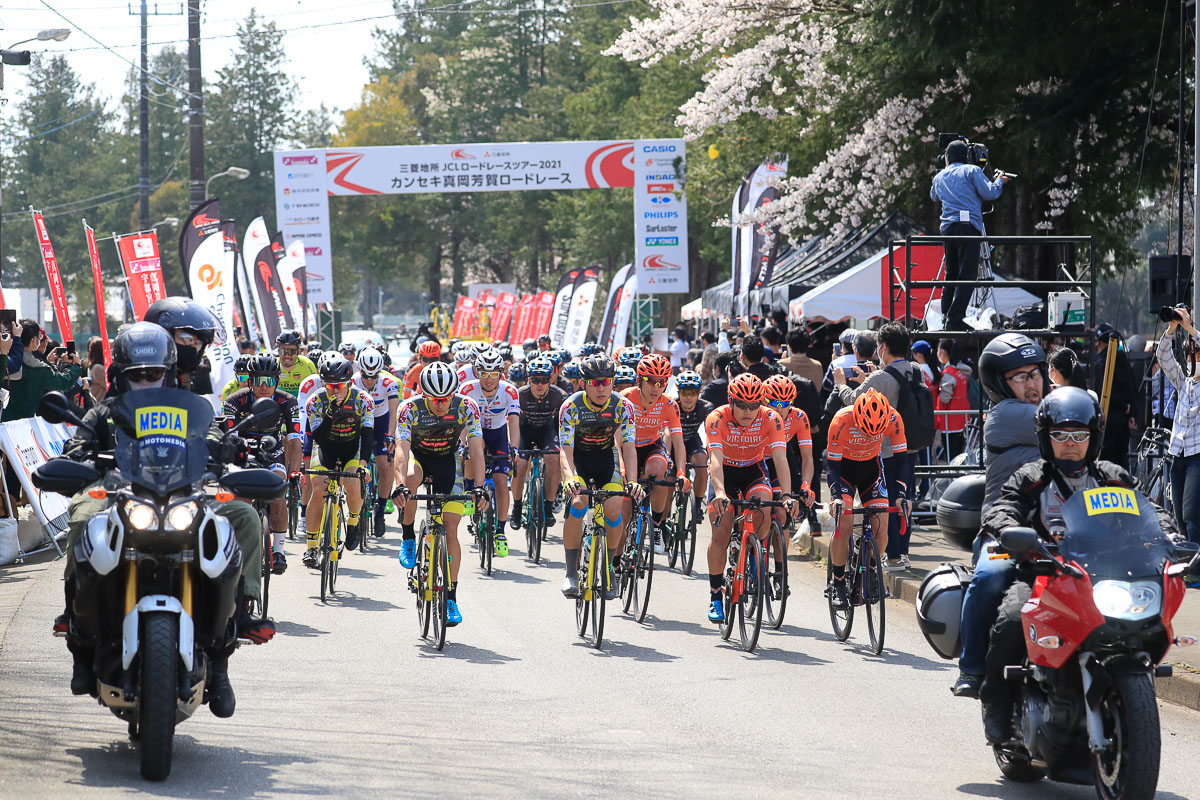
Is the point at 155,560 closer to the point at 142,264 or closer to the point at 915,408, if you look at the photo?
the point at 915,408

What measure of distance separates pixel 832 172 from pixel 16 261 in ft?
255

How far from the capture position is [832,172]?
25656 millimetres

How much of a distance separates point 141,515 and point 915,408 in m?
8.11

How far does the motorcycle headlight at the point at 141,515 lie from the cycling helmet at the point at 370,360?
838cm

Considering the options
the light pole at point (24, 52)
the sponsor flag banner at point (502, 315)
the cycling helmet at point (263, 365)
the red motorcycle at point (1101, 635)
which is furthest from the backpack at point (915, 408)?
the sponsor flag banner at point (502, 315)

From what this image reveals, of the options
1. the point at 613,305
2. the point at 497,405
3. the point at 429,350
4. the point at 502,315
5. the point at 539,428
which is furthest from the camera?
the point at 502,315

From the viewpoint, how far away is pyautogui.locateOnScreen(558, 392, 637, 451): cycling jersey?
36.4 ft

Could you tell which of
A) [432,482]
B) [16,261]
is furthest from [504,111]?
[432,482]

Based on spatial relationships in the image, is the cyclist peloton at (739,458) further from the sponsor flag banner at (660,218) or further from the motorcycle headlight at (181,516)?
the sponsor flag banner at (660,218)

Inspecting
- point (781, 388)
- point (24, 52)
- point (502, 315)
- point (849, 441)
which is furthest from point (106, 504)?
point (502, 315)

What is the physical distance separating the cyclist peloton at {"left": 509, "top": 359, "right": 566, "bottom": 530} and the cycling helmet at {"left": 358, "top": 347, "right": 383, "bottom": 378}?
63.9 inches

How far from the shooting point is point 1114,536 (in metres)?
5.73

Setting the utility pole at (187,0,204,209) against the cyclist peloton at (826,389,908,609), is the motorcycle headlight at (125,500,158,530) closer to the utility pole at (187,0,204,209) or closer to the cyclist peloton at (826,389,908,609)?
the cyclist peloton at (826,389,908,609)

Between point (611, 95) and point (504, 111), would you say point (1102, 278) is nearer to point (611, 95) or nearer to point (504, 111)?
point (611, 95)
